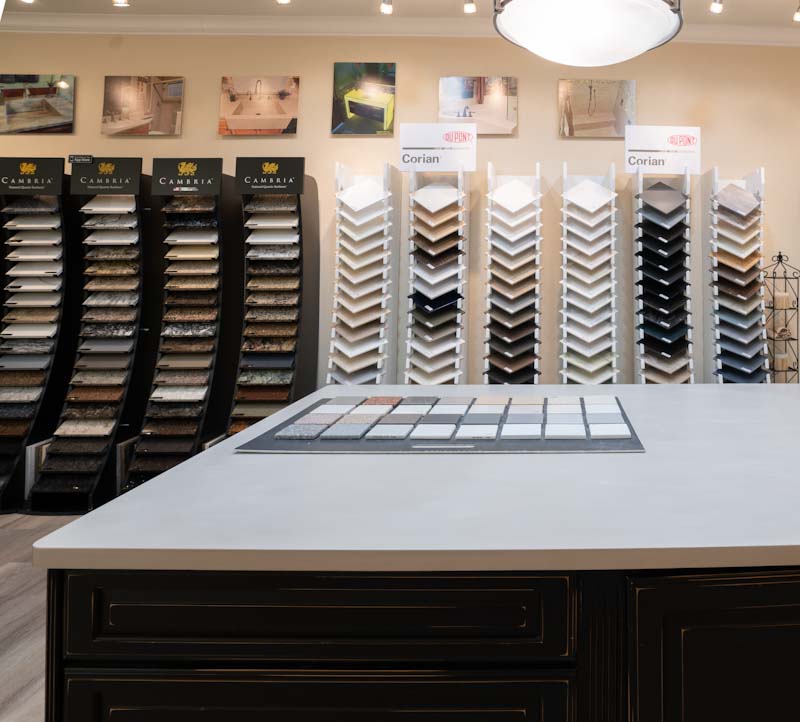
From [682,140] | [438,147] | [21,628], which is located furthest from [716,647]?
[682,140]

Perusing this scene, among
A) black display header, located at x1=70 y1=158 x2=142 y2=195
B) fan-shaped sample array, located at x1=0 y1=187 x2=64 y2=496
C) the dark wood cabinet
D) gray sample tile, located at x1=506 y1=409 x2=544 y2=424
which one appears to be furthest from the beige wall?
the dark wood cabinet

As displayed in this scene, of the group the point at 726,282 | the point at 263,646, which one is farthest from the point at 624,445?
the point at 726,282

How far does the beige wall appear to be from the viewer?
529 centimetres

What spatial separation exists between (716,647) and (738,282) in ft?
14.6

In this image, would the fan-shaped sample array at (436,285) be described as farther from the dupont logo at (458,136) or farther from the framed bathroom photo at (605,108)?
the framed bathroom photo at (605,108)

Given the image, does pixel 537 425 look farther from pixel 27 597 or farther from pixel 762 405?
pixel 27 597

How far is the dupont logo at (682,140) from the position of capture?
16.2 ft

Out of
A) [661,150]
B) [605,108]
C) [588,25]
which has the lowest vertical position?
[588,25]

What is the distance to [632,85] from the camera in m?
5.28

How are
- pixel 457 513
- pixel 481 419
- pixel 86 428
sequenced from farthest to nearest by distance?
pixel 86 428
pixel 481 419
pixel 457 513

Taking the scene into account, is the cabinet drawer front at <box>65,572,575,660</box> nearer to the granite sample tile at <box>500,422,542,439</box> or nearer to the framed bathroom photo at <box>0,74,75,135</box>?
the granite sample tile at <box>500,422,542,439</box>

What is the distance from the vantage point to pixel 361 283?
16.5 ft

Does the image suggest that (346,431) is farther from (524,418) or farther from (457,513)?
(457,513)

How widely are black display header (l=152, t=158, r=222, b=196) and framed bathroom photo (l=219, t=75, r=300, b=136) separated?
753 mm
